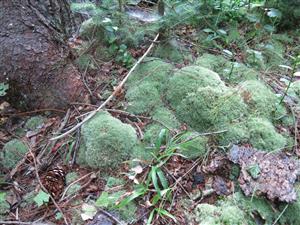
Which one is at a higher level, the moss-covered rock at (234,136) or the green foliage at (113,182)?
the moss-covered rock at (234,136)

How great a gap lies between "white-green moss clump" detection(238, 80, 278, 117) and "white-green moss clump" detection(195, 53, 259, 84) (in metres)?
0.17

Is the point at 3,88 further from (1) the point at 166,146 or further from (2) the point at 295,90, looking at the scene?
(2) the point at 295,90

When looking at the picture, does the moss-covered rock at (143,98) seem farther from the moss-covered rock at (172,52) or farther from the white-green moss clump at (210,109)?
Answer: the moss-covered rock at (172,52)

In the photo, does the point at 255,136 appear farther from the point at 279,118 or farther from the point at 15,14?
the point at 15,14

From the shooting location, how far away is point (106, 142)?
88.4 inches

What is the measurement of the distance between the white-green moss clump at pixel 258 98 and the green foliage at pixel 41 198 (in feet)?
5.62

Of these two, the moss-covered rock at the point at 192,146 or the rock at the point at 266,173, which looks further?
the moss-covered rock at the point at 192,146

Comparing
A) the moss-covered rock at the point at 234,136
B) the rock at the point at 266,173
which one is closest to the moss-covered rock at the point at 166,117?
the moss-covered rock at the point at 234,136

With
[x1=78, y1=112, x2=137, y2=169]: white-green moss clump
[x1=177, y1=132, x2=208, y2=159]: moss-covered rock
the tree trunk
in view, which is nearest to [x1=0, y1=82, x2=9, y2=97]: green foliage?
the tree trunk

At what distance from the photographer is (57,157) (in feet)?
7.70

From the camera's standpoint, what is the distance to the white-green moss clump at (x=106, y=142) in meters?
2.20

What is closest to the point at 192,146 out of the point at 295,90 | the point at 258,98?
the point at 258,98

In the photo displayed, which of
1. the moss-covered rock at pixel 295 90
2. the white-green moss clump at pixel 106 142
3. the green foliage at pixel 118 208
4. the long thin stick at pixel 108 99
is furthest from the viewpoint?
the moss-covered rock at pixel 295 90

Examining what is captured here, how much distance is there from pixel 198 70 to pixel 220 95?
36 centimetres
